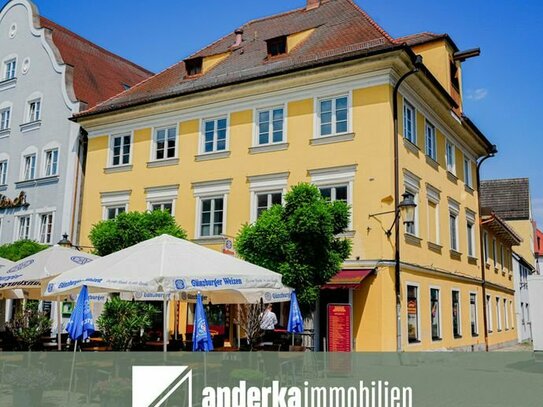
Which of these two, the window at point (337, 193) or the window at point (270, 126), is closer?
the window at point (337, 193)

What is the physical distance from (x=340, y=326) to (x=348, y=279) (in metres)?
1.45

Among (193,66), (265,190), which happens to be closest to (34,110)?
(193,66)

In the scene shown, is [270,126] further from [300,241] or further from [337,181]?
[300,241]

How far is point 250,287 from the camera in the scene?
376 inches

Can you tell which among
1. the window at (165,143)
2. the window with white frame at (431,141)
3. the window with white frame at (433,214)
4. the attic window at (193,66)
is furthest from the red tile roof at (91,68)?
the window with white frame at (433,214)

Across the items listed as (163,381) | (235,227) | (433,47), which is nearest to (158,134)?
(235,227)

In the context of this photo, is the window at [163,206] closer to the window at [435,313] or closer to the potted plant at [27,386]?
the window at [435,313]

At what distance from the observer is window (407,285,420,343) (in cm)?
1873

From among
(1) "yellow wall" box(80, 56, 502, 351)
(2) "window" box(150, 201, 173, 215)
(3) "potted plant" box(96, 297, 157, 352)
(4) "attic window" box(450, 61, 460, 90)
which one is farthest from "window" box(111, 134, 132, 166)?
(3) "potted plant" box(96, 297, 157, 352)

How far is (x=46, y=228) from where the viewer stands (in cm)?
2523

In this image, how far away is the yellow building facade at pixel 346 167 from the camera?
709 inches

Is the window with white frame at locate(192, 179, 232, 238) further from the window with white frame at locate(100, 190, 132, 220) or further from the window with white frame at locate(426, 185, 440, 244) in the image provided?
the window with white frame at locate(426, 185, 440, 244)

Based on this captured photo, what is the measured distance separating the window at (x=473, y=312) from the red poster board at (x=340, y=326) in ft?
33.7

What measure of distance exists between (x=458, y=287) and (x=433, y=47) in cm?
949
